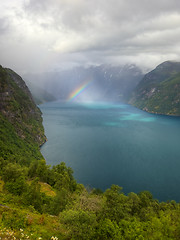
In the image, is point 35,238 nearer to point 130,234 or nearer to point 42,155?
point 130,234

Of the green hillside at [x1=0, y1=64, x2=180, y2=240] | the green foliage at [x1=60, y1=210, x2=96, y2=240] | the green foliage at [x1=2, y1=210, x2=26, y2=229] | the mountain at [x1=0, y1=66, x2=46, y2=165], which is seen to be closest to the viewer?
the green foliage at [x1=2, y1=210, x2=26, y2=229]

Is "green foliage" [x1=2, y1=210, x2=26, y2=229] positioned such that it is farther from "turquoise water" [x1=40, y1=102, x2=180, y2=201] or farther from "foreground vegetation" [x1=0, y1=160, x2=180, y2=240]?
"turquoise water" [x1=40, y1=102, x2=180, y2=201]

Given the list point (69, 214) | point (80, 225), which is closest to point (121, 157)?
point (69, 214)

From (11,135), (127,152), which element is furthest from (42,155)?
(127,152)

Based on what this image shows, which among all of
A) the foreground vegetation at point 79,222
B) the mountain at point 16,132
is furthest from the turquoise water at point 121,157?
the foreground vegetation at point 79,222

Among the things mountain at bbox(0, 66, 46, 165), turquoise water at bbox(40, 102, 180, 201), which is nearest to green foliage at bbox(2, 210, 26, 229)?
turquoise water at bbox(40, 102, 180, 201)

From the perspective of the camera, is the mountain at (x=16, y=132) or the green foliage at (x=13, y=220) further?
the mountain at (x=16, y=132)

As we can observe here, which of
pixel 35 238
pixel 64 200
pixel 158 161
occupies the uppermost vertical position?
pixel 35 238

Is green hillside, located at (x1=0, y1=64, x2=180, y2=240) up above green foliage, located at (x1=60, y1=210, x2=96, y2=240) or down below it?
below

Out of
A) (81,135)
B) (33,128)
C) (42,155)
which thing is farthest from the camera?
(81,135)

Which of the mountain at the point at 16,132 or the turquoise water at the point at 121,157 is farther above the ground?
the mountain at the point at 16,132

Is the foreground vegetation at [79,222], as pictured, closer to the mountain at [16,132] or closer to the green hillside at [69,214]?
the green hillside at [69,214]
